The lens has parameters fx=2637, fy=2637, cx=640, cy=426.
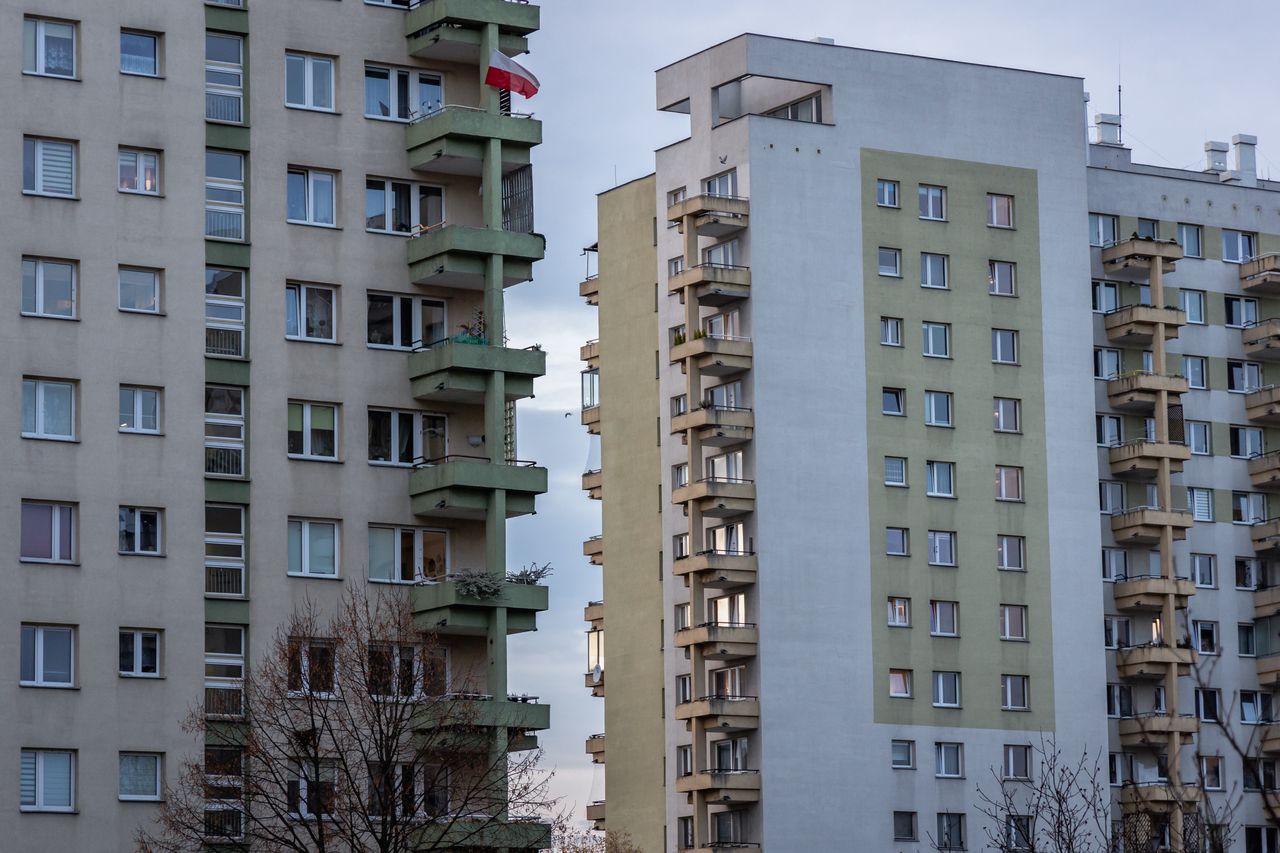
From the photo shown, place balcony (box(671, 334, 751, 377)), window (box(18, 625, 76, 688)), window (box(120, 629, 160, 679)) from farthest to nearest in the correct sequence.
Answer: balcony (box(671, 334, 751, 377)), window (box(120, 629, 160, 679)), window (box(18, 625, 76, 688))

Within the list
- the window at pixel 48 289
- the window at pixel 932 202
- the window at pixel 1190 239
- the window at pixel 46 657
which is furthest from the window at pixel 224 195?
the window at pixel 1190 239

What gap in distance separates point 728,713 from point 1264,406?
3007cm

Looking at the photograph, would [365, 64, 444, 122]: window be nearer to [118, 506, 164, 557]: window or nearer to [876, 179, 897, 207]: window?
[118, 506, 164, 557]: window

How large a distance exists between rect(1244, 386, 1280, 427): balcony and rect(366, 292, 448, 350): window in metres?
52.6

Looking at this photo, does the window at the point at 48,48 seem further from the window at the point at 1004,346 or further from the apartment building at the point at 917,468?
the window at the point at 1004,346

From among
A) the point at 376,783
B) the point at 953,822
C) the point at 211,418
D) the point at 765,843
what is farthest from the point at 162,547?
the point at 953,822

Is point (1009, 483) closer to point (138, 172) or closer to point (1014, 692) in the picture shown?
point (1014, 692)

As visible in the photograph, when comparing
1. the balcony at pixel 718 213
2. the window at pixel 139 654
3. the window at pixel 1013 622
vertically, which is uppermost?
the balcony at pixel 718 213

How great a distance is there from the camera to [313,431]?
7106cm

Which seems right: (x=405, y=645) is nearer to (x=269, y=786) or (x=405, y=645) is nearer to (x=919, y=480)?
(x=269, y=786)

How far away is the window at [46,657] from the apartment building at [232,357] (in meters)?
0.07

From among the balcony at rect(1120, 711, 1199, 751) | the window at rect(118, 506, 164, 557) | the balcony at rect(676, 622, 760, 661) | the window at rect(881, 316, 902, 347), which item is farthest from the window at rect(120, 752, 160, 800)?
the balcony at rect(1120, 711, 1199, 751)

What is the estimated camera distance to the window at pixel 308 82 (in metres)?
72.4

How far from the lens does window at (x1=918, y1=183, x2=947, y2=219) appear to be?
4242 inches
